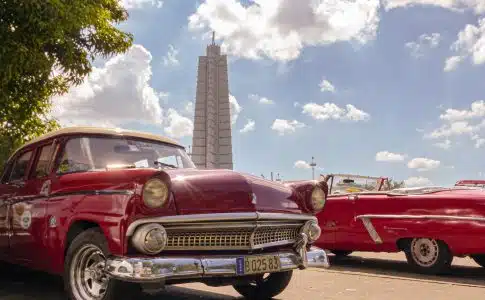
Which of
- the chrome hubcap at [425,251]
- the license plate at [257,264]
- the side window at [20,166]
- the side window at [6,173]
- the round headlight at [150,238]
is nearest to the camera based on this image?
the round headlight at [150,238]

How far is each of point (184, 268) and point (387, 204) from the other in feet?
14.5

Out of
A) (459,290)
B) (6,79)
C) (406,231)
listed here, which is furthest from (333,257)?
(6,79)

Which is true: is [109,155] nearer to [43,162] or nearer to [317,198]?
[43,162]

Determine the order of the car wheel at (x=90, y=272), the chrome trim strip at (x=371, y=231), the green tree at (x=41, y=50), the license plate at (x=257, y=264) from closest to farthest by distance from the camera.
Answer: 1. the car wheel at (x=90, y=272)
2. the license plate at (x=257, y=264)
3. the chrome trim strip at (x=371, y=231)
4. the green tree at (x=41, y=50)

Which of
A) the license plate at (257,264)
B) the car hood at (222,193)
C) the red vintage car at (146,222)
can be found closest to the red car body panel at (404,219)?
the red vintage car at (146,222)

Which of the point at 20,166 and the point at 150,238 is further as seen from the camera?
the point at 20,166

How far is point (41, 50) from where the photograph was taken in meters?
10.3

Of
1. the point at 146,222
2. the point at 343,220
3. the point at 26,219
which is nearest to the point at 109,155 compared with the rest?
the point at 26,219

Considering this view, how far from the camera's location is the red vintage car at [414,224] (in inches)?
254

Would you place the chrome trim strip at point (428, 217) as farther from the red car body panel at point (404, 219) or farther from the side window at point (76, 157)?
the side window at point (76, 157)

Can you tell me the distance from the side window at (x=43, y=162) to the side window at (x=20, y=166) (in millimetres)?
330

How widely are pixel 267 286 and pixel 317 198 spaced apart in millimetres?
983

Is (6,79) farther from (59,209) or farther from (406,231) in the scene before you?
(406,231)

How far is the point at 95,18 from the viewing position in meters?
11.3
